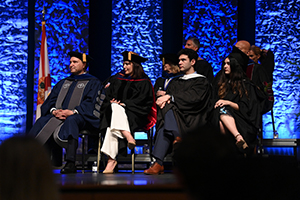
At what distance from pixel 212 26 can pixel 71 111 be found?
3330mm

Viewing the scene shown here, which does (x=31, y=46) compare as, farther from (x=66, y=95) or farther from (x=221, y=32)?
(x=221, y=32)

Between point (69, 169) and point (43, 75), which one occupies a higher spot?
point (43, 75)

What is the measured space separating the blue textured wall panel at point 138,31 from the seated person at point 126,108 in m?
1.51

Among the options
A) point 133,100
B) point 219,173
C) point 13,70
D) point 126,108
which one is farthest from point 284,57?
point 219,173

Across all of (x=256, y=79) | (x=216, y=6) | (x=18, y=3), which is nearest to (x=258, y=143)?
(x=256, y=79)

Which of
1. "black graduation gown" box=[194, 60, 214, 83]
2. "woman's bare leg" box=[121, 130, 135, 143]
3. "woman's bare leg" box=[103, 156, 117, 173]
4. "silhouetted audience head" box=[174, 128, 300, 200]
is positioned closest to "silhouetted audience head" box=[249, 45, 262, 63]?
"black graduation gown" box=[194, 60, 214, 83]

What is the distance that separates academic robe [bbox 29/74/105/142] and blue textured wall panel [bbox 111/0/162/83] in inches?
62.4

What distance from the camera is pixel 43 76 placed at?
6.31 m

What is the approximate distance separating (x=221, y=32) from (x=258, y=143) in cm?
297

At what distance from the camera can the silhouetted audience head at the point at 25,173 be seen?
2.86ft

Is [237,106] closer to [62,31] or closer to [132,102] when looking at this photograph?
[132,102]

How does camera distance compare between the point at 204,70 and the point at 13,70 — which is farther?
the point at 13,70

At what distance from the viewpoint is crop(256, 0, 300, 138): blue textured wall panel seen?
6.98 m

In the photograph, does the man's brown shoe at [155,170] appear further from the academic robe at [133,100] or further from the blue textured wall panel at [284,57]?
the blue textured wall panel at [284,57]
